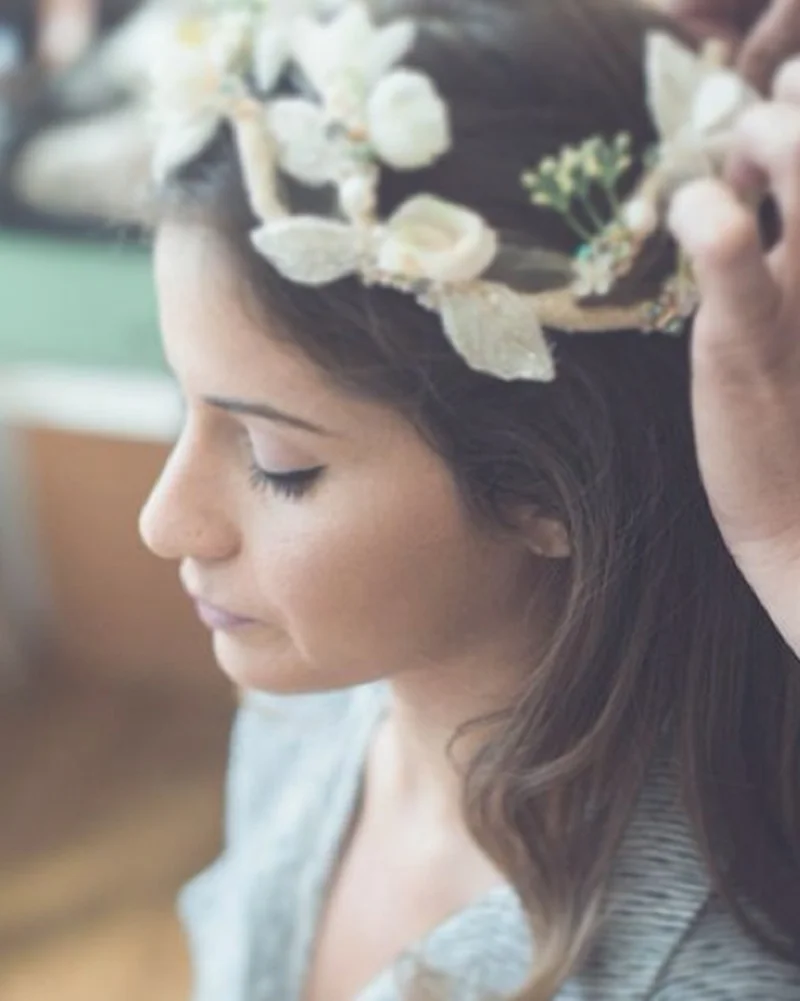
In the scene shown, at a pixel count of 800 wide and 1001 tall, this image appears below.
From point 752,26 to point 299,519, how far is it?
33 cm

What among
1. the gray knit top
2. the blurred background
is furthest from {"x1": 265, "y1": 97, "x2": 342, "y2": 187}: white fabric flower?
the blurred background

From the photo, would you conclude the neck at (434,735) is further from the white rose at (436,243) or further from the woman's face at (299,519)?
the white rose at (436,243)

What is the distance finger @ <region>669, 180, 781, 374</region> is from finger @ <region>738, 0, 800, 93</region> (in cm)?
18

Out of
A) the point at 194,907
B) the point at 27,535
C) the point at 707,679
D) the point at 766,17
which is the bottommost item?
the point at 194,907

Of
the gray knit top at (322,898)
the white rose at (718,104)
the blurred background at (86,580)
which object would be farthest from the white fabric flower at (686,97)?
the blurred background at (86,580)

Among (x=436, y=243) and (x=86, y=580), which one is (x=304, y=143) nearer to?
(x=436, y=243)

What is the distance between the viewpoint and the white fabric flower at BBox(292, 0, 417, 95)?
0.60 m

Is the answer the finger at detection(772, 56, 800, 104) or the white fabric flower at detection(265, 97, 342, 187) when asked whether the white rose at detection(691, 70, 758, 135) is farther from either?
the white fabric flower at detection(265, 97, 342, 187)

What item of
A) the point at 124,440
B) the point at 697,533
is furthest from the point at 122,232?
the point at 124,440

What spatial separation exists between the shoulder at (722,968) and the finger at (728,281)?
30cm

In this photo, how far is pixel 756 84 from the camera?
0.67 metres

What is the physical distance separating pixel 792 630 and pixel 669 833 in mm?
172

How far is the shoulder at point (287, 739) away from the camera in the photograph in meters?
0.93

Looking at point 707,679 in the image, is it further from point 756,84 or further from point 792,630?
point 756,84
